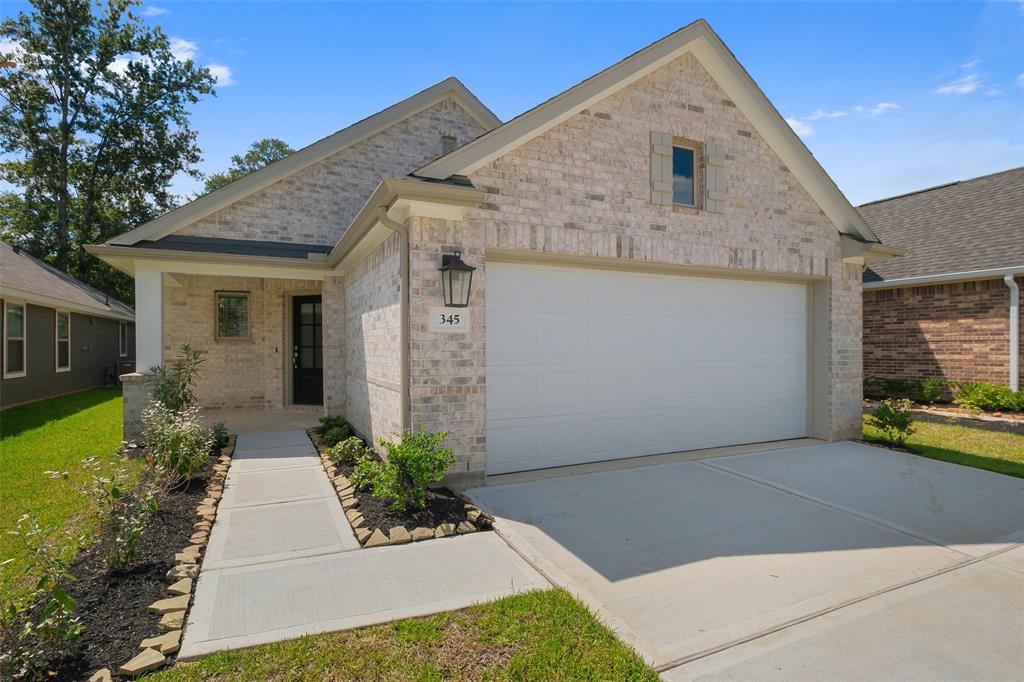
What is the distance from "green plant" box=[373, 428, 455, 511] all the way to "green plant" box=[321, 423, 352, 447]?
10.7 ft

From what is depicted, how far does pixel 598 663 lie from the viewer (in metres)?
2.79

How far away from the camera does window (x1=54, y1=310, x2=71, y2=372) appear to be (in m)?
14.6

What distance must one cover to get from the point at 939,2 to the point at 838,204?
8.33 ft

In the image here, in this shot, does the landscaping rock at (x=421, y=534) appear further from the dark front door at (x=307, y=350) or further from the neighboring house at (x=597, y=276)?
the dark front door at (x=307, y=350)

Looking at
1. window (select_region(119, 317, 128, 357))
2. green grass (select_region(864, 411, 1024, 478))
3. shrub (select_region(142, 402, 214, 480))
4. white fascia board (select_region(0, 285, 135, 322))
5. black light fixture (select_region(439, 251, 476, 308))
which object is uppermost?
white fascia board (select_region(0, 285, 135, 322))

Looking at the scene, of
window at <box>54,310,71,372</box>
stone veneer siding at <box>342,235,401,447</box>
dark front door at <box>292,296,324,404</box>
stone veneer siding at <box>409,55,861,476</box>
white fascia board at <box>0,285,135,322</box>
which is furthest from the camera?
window at <box>54,310,71,372</box>

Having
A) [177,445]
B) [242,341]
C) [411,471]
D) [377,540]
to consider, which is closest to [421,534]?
[377,540]

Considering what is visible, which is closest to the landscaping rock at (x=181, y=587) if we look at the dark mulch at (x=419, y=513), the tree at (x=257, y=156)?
the dark mulch at (x=419, y=513)

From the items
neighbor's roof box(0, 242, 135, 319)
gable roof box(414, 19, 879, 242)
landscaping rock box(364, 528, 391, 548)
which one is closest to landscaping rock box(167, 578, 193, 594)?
landscaping rock box(364, 528, 391, 548)

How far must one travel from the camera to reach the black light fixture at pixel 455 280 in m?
5.39

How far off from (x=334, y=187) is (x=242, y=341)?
13.1 ft

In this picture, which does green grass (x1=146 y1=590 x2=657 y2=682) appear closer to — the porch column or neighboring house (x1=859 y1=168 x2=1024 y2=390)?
the porch column

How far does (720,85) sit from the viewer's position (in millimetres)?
7273

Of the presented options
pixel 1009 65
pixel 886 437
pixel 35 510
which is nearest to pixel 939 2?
pixel 1009 65
